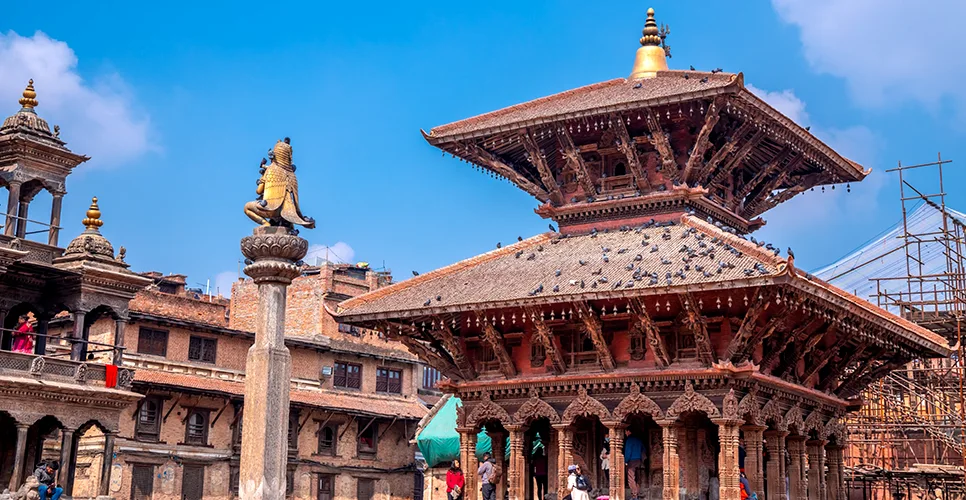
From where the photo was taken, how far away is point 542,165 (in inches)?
1264

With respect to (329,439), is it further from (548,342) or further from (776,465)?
(776,465)

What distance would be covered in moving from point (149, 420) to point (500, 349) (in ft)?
78.7

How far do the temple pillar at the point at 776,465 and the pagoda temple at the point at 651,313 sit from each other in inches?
1.8

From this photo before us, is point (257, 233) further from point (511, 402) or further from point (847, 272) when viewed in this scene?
point (847, 272)

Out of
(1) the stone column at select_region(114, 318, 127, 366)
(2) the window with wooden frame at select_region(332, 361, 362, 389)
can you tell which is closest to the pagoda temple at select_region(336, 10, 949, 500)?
(1) the stone column at select_region(114, 318, 127, 366)

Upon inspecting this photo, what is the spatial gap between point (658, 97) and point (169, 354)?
28.8 metres

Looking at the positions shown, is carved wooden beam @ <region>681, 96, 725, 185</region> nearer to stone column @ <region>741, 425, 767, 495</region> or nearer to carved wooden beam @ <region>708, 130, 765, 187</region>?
carved wooden beam @ <region>708, 130, 765, 187</region>

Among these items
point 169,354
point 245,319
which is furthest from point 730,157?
point 245,319

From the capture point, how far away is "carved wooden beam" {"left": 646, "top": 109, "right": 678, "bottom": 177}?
98.1 ft

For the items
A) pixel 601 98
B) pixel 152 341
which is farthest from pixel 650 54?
pixel 152 341

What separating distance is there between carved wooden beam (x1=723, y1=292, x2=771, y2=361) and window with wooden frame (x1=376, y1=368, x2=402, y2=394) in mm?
34779

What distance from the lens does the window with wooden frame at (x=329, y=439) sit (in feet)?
180

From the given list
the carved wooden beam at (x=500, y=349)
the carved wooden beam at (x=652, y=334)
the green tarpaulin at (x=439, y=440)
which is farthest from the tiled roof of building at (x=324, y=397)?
the carved wooden beam at (x=652, y=334)

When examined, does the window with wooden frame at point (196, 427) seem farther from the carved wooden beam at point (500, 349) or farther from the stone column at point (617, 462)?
the stone column at point (617, 462)
